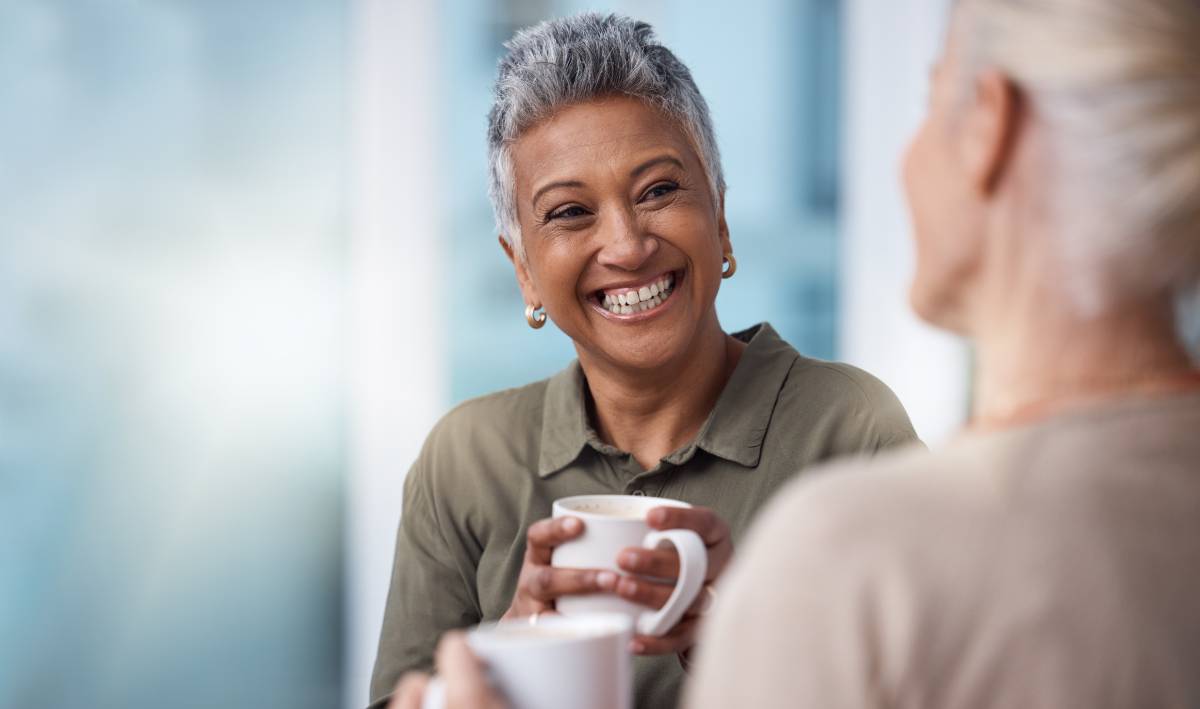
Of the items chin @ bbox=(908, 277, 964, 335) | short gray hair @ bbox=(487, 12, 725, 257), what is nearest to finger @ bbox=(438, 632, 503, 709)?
chin @ bbox=(908, 277, 964, 335)

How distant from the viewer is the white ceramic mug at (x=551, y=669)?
757 mm

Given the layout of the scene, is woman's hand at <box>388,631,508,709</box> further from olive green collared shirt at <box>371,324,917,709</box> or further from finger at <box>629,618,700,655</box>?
olive green collared shirt at <box>371,324,917,709</box>

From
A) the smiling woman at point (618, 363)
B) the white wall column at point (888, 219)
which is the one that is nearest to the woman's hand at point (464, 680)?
the smiling woman at point (618, 363)

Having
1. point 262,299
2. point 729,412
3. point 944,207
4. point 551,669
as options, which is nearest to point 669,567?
point 551,669

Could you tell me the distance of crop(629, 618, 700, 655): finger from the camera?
1046mm

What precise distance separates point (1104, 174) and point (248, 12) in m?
2.84

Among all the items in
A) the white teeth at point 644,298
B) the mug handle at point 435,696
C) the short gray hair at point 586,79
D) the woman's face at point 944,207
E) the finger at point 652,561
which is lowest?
the mug handle at point 435,696

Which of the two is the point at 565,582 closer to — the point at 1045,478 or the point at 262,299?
the point at 1045,478

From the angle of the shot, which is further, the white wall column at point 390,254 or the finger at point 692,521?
the white wall column at point 390,254

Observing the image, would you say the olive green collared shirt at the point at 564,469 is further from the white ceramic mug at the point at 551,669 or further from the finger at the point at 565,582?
the white ceramic mug at the point at 551,669

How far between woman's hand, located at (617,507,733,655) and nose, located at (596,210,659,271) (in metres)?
0.48

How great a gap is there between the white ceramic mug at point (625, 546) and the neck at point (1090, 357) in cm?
36

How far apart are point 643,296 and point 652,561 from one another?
551 mm

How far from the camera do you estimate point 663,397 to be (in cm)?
158
